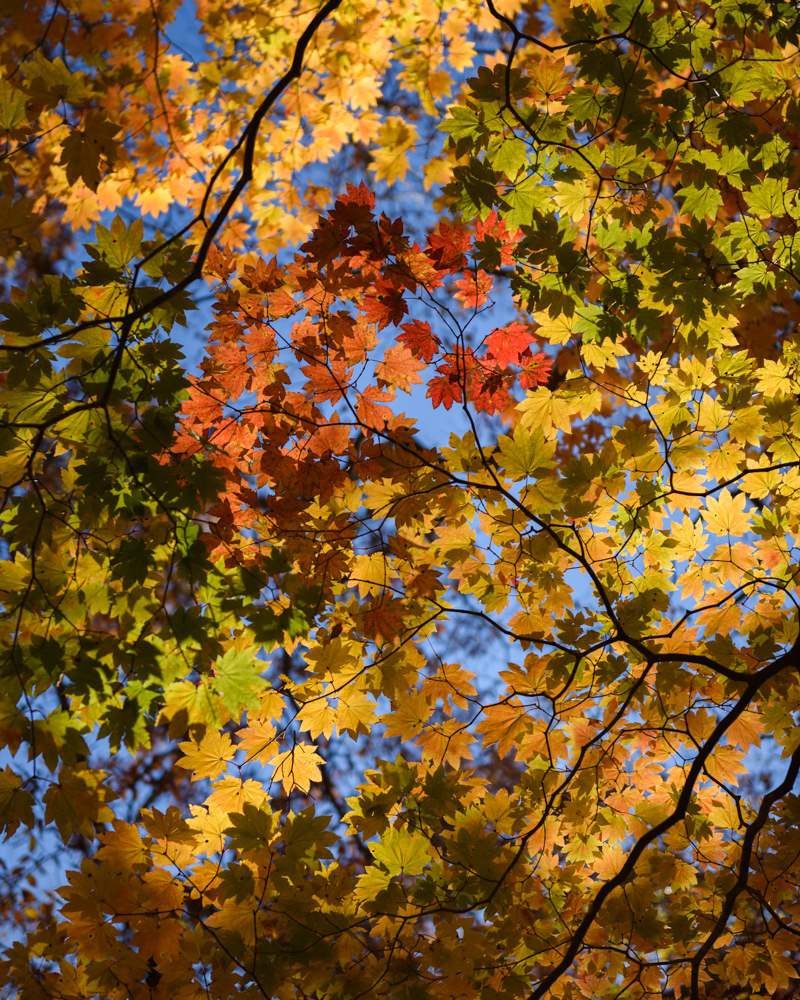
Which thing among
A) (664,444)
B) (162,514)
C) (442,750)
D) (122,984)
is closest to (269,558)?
(162,514)

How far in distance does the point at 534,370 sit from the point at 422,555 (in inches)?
37.0

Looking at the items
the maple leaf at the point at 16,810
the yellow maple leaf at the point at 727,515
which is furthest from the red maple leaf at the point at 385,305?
the maple leaf at the point at 16,810

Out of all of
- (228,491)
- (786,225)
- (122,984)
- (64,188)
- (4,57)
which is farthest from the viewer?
(64,188)

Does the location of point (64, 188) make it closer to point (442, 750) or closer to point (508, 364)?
point (508, 364)

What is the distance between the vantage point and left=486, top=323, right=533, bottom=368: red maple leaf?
2.88 m

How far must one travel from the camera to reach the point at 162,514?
8.23 feet

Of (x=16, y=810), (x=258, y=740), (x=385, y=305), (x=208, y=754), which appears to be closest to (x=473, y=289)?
(x=385, y=305)

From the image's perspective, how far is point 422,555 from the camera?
10.1 ft

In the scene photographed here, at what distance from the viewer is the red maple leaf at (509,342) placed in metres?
2.88

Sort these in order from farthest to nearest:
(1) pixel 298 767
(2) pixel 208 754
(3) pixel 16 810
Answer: (1) pixel 298 767, (2) pixel 208 754, (3) pixel 16 810

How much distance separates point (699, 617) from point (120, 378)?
257 cm

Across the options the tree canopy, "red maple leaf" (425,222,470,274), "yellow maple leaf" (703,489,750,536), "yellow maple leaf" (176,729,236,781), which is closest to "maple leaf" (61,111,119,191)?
the tree canopy

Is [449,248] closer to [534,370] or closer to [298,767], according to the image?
[534,370]

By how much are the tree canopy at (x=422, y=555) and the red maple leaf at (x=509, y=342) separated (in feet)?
0.06
